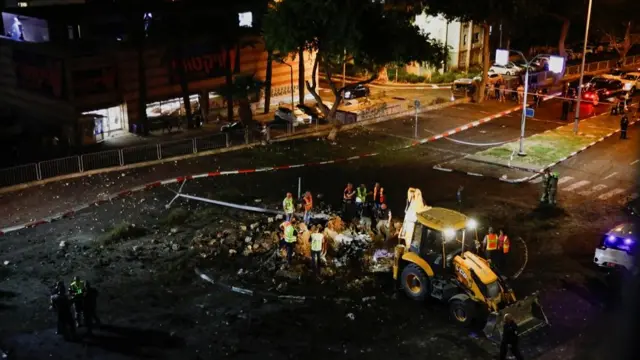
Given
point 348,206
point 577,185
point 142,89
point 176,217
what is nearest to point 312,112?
point 142,89

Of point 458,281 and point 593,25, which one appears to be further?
point 593,25

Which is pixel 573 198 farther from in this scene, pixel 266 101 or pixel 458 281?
pixel 266 101

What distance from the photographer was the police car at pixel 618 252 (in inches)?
774

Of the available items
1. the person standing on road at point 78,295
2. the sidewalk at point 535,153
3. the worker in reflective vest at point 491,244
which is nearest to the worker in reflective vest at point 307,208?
the worker in reflective vest at point 491,244

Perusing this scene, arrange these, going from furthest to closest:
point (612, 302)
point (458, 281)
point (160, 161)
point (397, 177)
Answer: point (160, 161) → point (397, 177) → point (612, 302) → point (458, 281)

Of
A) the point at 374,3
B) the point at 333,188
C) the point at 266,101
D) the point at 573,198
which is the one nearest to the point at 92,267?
the point at 333,188

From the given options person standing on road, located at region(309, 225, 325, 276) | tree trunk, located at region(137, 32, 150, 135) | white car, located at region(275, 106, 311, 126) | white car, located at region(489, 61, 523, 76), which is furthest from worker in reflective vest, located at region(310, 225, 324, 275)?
white car, located at region(489, 61, 523, 76)

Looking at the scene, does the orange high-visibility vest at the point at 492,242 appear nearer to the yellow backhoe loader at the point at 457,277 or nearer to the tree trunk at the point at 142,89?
the yellow backhoe loader at the point at 457,277

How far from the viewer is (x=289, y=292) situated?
62.2ft

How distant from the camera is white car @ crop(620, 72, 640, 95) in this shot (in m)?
45.9

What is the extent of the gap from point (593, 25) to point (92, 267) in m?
54.1

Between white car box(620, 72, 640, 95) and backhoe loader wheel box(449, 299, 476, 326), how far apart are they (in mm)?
34489

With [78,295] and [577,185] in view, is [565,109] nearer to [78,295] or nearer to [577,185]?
[577,185]

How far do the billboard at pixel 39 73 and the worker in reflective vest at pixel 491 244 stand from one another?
24.9 meters
